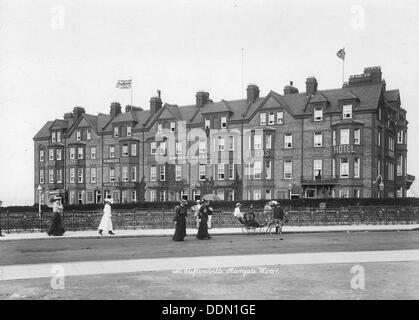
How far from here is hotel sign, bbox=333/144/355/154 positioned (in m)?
44.8

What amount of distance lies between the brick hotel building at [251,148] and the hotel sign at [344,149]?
0.09m

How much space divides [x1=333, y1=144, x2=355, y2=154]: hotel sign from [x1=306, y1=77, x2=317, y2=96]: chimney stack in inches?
282

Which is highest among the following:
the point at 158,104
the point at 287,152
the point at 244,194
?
the point at 158,104

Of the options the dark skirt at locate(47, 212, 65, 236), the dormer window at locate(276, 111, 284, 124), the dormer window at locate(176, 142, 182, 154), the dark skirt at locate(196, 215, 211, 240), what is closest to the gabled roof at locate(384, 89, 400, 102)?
the dormer window at locate(276, 111, 284, 124)

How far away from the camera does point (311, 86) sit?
49906mm

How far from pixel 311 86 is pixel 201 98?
536 inches

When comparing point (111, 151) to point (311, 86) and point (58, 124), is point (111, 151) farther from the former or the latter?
point (311, 86)

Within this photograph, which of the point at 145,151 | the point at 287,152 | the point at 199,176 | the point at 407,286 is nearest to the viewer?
the point at 407,286

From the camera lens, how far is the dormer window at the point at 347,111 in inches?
1807

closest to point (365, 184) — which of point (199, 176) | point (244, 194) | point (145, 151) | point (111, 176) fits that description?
point (244, 194)

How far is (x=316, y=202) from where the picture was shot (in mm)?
39062

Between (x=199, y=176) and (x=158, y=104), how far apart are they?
39.1 ft

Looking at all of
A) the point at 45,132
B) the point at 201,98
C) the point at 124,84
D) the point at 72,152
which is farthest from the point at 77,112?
the point at 201,98

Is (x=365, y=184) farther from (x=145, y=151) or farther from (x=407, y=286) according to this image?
(x=407, y=286)
